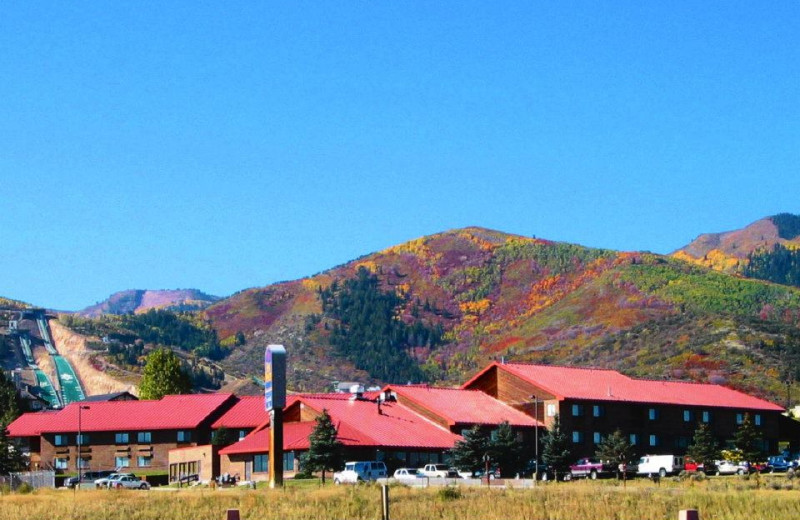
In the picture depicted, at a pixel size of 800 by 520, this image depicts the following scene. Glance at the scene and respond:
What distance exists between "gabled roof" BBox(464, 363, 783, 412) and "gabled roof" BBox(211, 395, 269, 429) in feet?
62.9

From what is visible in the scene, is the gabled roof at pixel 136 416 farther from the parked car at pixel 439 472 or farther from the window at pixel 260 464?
the parked car at pixel 439 472

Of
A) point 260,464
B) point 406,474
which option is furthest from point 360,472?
point 260,464

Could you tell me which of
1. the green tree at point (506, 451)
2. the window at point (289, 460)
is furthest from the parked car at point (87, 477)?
the green tree at point (506, 451)

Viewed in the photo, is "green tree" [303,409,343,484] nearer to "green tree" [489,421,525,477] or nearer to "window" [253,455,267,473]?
"window" [253,455,267,473]

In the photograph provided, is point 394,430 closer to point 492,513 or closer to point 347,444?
point 347,444

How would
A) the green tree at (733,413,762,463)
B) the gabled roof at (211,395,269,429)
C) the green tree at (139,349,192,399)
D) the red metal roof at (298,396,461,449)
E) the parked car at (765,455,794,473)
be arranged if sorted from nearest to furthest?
1. the parked car at (765,455,794,473)
2. the red metal roof at (298,396,461,449)
3. the green tree at (733,413,762,463)
4. the gabled roof at (211,395,269,429)
5. the green tree at (139,349,192,399)

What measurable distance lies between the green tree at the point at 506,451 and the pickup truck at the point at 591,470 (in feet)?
12.4

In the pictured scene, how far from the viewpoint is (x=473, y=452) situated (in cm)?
8781

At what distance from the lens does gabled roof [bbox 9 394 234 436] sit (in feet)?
387

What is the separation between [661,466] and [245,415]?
45022mm

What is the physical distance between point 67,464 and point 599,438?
160ft

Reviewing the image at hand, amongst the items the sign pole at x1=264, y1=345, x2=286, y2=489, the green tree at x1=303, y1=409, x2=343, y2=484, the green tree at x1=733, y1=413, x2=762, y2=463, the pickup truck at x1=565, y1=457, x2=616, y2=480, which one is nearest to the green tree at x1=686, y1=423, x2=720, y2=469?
the green tree at x1=733, y1=413, x2=762, y2=463

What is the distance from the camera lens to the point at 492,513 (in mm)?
47375

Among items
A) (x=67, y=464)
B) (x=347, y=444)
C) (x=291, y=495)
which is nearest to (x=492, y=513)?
(x=291, y=495)
